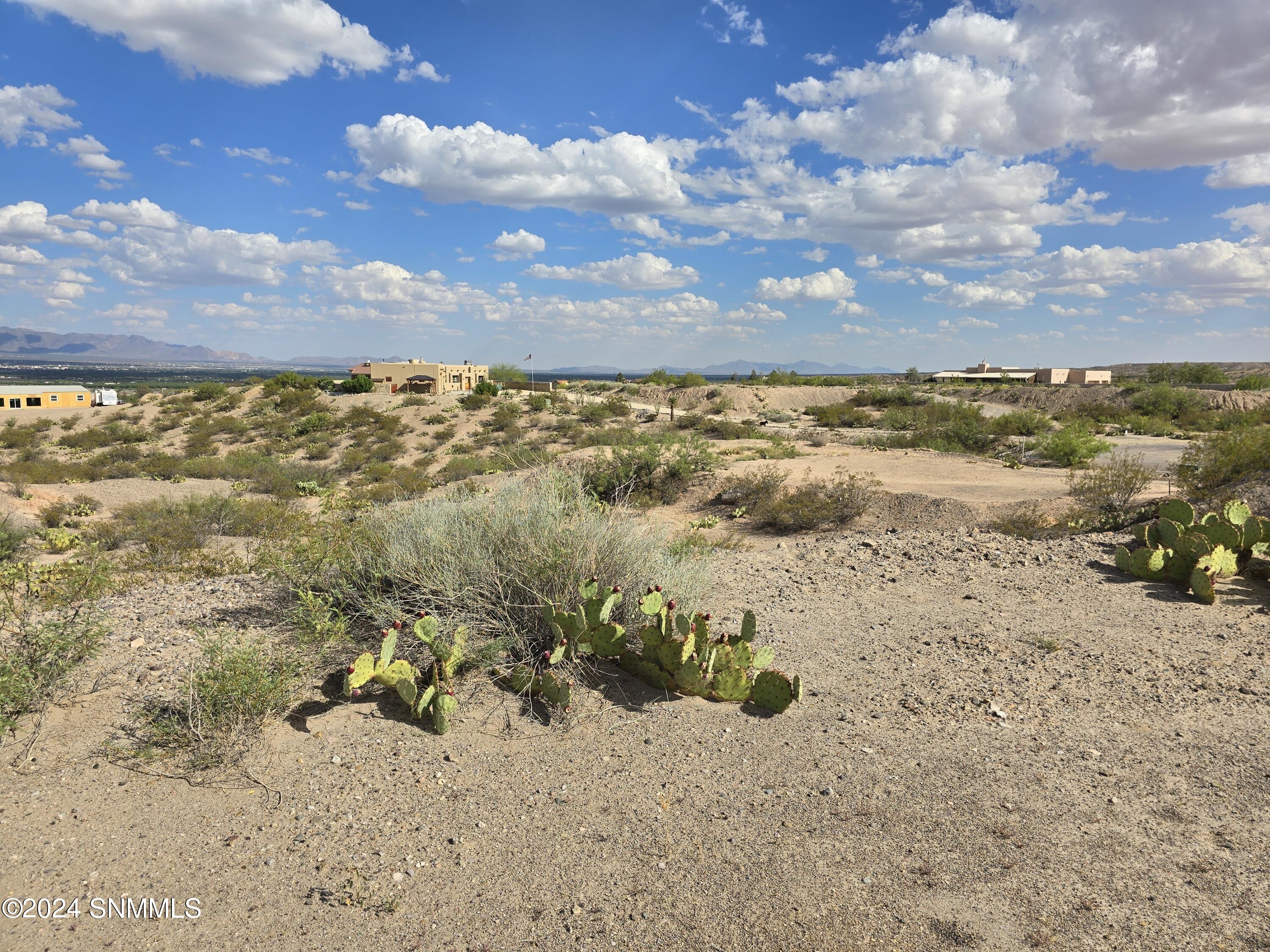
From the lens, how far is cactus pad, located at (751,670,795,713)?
188 inches

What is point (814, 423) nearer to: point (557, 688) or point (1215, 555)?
point (1215, 555)

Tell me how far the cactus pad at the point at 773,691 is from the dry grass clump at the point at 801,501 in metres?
8.62

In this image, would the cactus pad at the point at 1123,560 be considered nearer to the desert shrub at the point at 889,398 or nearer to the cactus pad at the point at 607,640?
the cactus pad at the point at 607,640

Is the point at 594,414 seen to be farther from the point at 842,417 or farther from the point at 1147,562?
the point at 1147,562

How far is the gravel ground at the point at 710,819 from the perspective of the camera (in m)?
3.02

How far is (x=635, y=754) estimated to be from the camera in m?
4.33

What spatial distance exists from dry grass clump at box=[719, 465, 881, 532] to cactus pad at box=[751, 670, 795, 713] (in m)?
8.62

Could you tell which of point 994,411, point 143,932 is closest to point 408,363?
point 994,411

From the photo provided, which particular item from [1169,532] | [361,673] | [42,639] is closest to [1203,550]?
[1169,532]

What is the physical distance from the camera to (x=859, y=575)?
8.27 meters

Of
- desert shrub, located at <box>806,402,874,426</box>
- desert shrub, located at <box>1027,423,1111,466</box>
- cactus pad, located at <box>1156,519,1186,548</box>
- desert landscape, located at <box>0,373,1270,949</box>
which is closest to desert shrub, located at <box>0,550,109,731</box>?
desert landscape, located at <box>0,373,1270,949</box>

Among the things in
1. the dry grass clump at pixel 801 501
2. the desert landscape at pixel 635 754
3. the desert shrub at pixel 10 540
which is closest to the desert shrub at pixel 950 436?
the dry grass clump at pixel 801 501

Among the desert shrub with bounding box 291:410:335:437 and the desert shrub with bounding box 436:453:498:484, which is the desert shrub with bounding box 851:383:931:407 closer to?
the desert shrub with bounding box 436:453:498:484

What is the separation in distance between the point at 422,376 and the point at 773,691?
5631 cm
